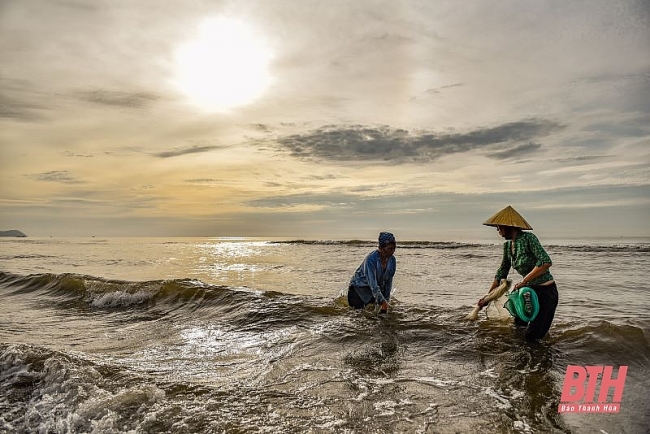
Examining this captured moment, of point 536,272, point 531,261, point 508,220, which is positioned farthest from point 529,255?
point 508,220

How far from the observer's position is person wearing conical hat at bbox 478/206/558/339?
6.07 meters

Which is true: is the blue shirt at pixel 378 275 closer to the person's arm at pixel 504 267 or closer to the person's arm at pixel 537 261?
the person's arm at pixel 504 267

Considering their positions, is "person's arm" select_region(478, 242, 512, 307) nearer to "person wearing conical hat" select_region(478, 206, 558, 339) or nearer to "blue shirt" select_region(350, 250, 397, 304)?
"person wearing conical hat" select_region(478, 206, 558, 339)

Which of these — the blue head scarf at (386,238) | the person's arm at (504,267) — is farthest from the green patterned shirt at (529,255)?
the blue head scarf at (386,238)

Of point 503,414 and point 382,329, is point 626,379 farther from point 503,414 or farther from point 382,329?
point 382,329

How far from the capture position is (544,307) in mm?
6238

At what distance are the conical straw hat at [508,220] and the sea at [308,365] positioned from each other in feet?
6.66

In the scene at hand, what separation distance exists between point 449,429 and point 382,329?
4.05 m

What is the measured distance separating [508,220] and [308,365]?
12.6 ft

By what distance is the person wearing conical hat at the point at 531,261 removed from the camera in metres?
6.07

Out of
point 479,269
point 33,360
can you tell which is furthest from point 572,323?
point 479,269

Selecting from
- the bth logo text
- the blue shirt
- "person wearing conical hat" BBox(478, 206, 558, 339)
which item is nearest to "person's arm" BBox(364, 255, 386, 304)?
the blue shirt

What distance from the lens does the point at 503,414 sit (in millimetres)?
4254

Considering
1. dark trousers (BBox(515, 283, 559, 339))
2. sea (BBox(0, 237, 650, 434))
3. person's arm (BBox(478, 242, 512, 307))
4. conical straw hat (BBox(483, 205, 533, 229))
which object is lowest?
sea (BBox(0, 237, 650, 434))
